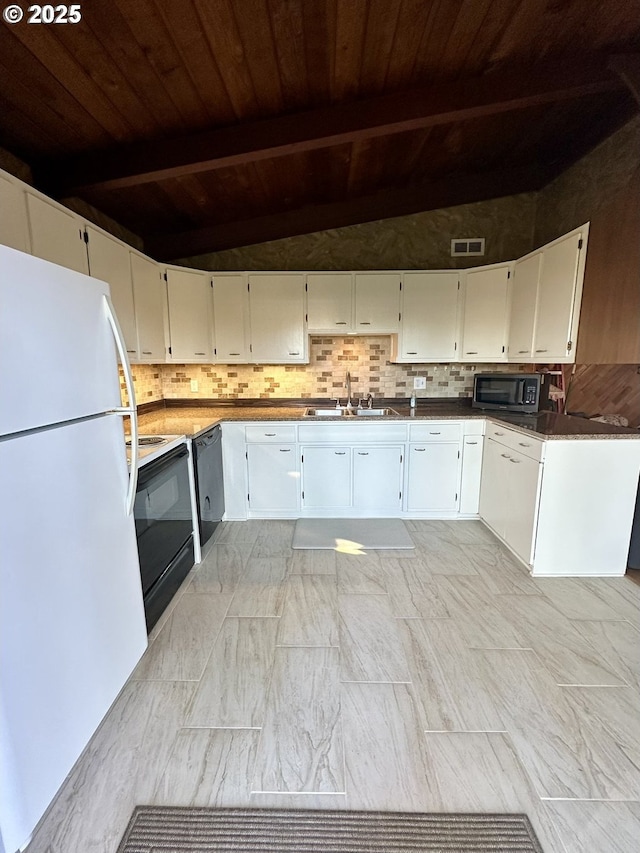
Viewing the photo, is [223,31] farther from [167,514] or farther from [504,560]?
[504,560]

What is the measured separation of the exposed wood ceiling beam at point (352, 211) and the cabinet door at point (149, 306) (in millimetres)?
577

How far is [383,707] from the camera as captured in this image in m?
1.52

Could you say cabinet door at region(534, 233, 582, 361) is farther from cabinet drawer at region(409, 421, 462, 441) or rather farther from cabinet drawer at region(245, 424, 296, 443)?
cabinet drawer at region(245, 424, 296, 443)

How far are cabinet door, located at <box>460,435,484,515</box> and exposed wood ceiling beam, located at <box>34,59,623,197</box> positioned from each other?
2.26 meters

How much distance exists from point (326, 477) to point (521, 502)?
151cm

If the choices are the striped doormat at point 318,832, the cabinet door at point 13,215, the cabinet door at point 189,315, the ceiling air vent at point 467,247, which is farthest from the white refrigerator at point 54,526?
the ceiling air vent at point 467,247

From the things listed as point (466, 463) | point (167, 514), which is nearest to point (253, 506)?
point (167, 514)

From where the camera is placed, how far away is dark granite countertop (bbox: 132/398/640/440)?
92.8 inches

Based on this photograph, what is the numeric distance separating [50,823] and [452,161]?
437cm

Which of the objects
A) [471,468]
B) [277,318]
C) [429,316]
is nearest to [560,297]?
[429,316]

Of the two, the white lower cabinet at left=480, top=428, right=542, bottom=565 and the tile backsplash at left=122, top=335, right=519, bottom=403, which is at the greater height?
the tile backsplash at left=122, top=335, right=519, bottom=403

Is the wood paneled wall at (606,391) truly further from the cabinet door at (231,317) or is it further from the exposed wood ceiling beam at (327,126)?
the cabinet door at (231,317)

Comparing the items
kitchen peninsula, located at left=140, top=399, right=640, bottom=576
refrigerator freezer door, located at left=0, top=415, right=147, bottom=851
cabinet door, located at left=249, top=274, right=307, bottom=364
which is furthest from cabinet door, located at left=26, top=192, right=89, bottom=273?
cabinet door, located at left=249, top=274, right=307, bottom=364

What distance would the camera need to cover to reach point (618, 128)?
2637 mm
